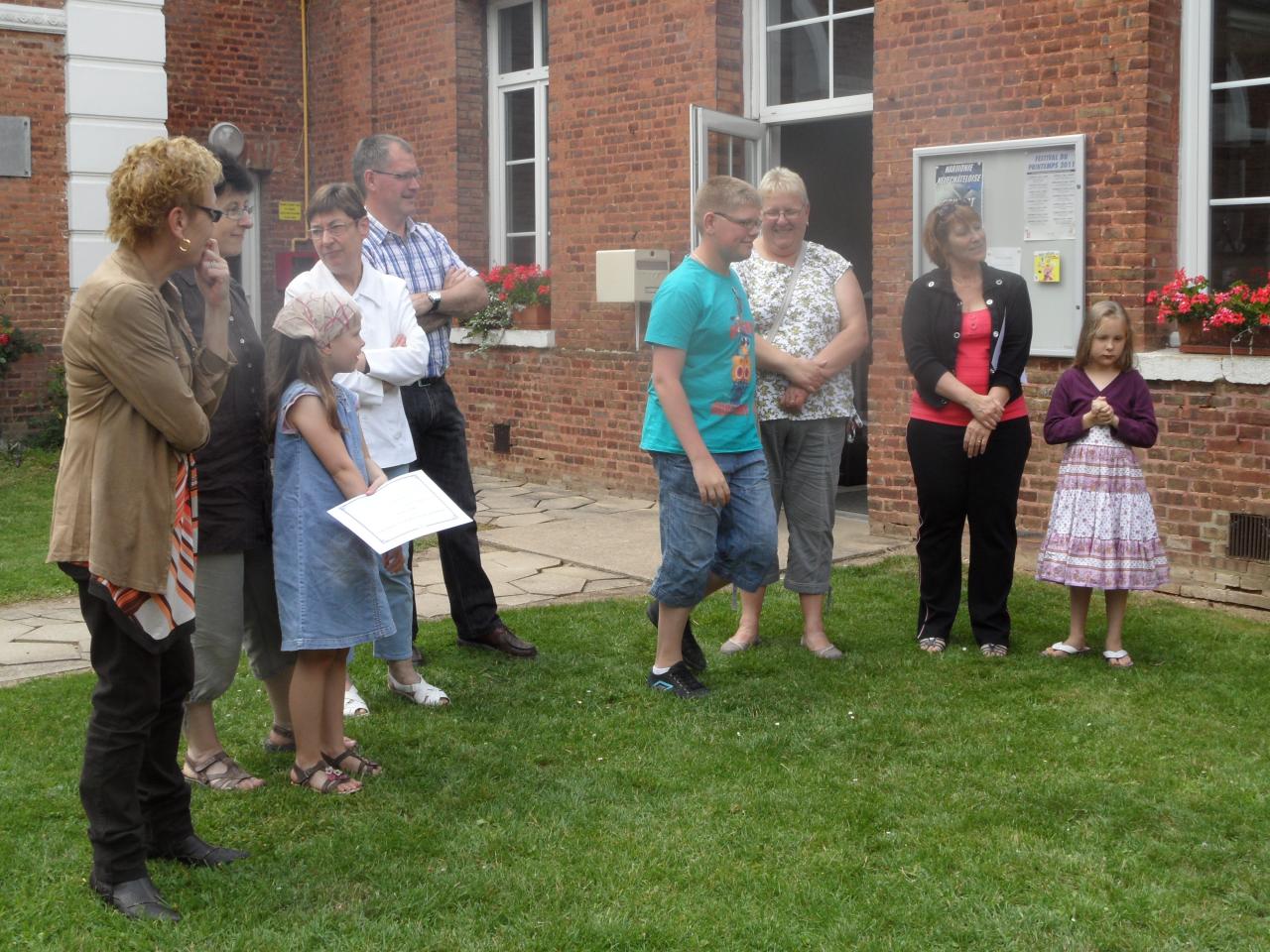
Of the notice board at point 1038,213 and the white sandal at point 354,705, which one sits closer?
the white sandal at point 354,705

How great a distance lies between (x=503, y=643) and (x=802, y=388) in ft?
5.31

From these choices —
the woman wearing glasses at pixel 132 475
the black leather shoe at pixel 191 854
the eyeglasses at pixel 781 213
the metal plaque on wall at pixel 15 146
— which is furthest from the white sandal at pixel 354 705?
the metal plaque on wall at pixel 15 146

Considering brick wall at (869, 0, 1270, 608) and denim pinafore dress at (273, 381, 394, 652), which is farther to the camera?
brick wall at (869, 0, 1270, 608)

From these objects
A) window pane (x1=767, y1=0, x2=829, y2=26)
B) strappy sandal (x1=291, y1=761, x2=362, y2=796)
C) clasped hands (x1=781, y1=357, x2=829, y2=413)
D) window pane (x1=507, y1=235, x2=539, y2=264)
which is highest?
window pane (x1=767, y1=0, x2=829, y2=26)

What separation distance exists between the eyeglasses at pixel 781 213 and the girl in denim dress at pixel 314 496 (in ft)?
7.05

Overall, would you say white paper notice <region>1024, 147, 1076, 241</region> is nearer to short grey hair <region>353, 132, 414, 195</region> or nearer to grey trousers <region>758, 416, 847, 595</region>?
grey trousers <region>758, 416, 847, 595</region>

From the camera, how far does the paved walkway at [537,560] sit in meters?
6.66

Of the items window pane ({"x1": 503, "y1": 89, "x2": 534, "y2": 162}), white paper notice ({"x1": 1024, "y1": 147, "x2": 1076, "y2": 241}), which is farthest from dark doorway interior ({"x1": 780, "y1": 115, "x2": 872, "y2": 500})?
white paper notice ({"x1": 1024, "y1": 147, "x2": 1076, "y2": 241})

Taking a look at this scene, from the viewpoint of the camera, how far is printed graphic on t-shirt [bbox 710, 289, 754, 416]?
18.0ft

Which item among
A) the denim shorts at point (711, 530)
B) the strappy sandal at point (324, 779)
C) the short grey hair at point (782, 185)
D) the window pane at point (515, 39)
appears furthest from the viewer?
the window pane at point (515, 39)

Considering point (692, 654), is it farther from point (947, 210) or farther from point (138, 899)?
point (138, 899)

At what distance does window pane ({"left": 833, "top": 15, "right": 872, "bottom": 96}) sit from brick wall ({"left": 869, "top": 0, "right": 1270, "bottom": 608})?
977 mm

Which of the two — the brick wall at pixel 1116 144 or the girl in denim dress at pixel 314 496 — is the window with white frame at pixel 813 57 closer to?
the brick wall at pixel 1116 144

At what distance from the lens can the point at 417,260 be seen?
5.97 meters
